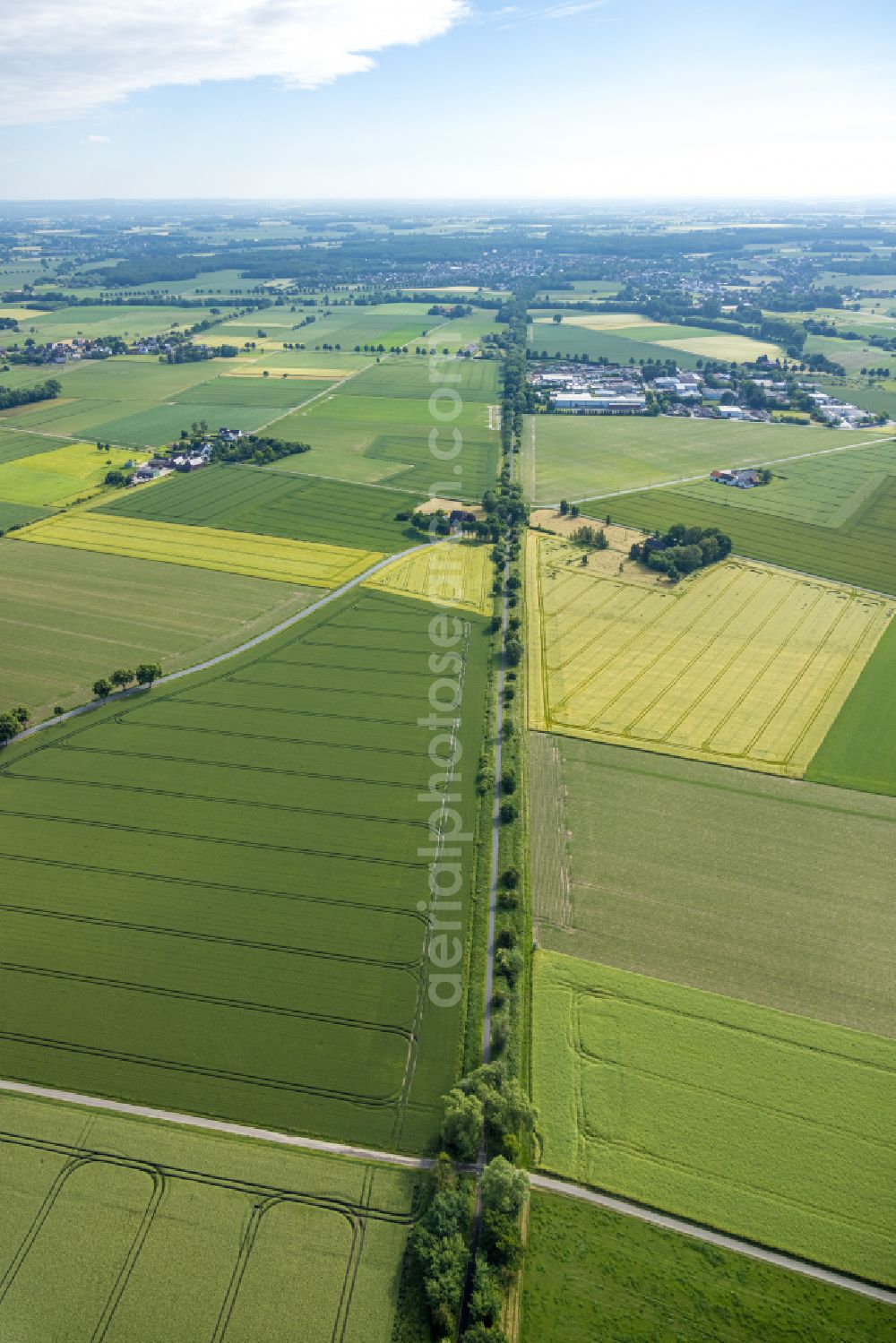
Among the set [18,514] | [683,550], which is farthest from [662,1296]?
[18,514]

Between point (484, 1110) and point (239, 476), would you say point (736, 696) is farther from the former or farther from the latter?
point (239, 476)

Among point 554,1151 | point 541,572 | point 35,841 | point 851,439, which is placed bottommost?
point 554,1151

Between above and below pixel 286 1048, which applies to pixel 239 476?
above

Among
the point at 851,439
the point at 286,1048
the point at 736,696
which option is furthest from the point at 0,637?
the point at 851,439

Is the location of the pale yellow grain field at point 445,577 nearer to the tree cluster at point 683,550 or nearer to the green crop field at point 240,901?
the green crop field at point 240,901

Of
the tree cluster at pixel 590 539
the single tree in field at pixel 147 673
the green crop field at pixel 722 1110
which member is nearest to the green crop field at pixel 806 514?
the tree cluster at pixel 590 539

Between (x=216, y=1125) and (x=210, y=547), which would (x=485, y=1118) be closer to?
(x=216, y=1125)
